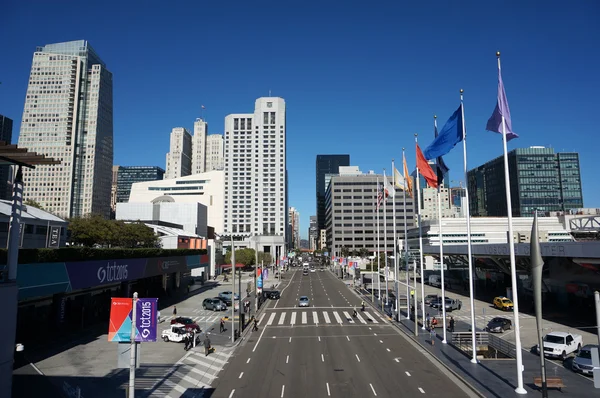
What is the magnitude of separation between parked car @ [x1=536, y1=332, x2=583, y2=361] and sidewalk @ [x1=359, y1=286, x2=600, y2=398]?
104 cm

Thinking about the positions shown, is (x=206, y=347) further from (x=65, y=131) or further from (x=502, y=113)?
(x=65, y=131)

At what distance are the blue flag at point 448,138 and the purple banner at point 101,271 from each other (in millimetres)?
28085

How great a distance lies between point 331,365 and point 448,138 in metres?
16.1

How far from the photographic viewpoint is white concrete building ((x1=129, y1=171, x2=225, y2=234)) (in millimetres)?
188512

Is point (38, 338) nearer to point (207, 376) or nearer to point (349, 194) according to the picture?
point (207, 376)

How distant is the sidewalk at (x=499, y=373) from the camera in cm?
2034

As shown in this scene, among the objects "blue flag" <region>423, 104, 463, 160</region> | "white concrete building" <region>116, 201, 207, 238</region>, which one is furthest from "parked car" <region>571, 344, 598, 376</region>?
"white concrete building" <region>116, 201, 207, 238</region>

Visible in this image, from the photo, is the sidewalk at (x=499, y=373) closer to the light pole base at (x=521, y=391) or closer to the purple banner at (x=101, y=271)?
the light pole base at (x=521, y=391)

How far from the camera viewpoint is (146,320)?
16.2 m

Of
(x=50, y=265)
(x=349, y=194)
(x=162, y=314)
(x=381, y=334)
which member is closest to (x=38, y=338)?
(x=50, y=265)

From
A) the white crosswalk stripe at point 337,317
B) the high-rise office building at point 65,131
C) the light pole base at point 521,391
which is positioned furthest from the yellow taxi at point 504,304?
the high-rise office building at point 65,131

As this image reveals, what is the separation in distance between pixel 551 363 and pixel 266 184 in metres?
177

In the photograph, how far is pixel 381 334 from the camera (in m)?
36.5

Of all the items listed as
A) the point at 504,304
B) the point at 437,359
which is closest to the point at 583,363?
the point at 437,359
